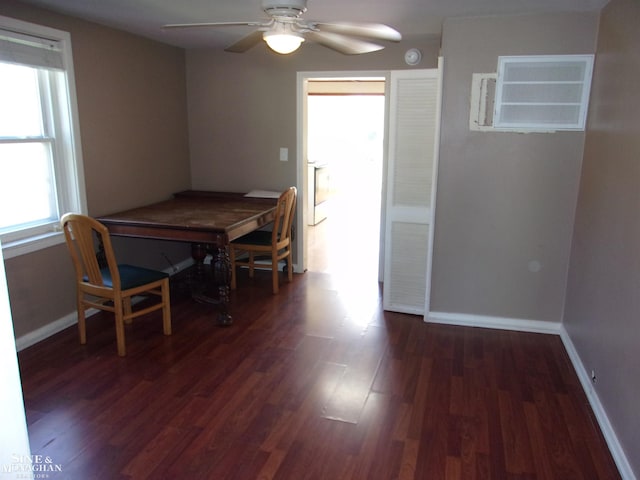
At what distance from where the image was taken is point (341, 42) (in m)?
2.62

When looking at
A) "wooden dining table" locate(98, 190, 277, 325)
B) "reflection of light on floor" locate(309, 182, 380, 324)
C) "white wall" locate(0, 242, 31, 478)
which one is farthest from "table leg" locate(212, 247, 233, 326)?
"white wall" locate(0, 242, 31, 478)

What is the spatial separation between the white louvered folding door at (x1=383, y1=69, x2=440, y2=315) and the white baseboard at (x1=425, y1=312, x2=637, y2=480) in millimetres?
257

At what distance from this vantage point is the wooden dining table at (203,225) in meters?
3.36

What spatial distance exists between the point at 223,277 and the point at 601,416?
2.42 m

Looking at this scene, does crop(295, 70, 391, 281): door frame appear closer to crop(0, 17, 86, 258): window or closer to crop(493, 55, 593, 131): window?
crop(493, 55, 593, 131): window

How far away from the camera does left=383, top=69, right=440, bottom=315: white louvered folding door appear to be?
11.4ft

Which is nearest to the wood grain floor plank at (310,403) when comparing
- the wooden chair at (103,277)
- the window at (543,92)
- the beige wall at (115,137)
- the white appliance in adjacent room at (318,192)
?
the wooden chair at (103,277)

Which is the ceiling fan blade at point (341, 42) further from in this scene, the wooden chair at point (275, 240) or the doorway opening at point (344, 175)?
the doorway opening at point (344, 175)

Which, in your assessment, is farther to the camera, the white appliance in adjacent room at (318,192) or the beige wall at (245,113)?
the white appliance in adjacent room at (318,192)

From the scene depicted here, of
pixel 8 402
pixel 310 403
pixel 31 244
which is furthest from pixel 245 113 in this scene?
pixel 8 402

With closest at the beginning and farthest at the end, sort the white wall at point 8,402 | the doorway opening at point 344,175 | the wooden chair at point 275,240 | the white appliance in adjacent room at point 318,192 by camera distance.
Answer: the white wall at point 8,402, the wooden chair at point 275,240, the doorway opening at point 344,175, the white appliance in adjacent room at point 318,192

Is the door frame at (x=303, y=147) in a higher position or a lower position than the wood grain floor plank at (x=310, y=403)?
higher

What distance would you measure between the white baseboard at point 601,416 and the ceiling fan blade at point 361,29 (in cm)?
215

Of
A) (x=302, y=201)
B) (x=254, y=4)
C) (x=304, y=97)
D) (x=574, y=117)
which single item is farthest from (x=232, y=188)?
(x=574, y=117)
